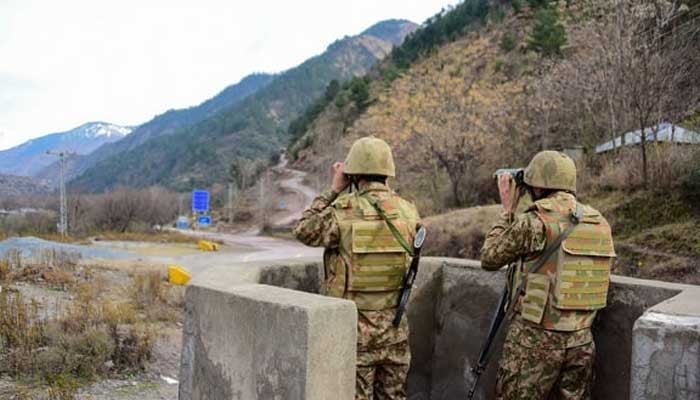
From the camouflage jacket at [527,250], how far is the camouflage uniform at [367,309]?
42 centimetres

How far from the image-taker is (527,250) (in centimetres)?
283

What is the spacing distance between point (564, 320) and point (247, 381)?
4.74 ft

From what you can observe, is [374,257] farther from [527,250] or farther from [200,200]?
[200,200]

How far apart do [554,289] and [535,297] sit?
0.10m

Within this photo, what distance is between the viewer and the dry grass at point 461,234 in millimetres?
14250

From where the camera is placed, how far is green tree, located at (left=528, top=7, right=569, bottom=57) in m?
30.2

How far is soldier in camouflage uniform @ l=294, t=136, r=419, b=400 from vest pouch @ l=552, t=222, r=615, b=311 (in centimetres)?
73

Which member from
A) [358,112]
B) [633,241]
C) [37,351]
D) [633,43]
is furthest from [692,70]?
[358,112]

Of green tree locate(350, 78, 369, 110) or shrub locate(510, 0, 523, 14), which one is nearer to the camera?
shrub locate(510, 0, 523, 14)

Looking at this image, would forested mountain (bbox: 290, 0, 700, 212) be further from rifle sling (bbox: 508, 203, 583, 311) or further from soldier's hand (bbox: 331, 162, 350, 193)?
soldier's hand (bbox: 331, 162, 350, 193)

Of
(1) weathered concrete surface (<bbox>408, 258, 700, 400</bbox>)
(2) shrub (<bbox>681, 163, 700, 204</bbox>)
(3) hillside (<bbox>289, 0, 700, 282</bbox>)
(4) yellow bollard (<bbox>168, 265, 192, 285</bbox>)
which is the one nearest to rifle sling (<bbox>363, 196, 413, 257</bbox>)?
(1) weathered concrete surface (<bbox>408, 258, 700, 400</bbox>)

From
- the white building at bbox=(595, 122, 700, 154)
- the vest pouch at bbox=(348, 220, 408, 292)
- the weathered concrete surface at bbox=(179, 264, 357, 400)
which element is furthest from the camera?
the white building at bbox=(595, 122, 700, 154)

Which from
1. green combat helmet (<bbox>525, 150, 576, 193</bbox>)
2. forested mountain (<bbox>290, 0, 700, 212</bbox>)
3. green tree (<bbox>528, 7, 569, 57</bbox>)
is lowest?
green combat helmet (<bbox>525, 150, 576, 193</bbox>)

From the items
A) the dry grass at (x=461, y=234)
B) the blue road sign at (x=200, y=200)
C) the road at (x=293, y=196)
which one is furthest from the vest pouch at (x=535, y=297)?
the blue road sign at (x=200, y=200)
